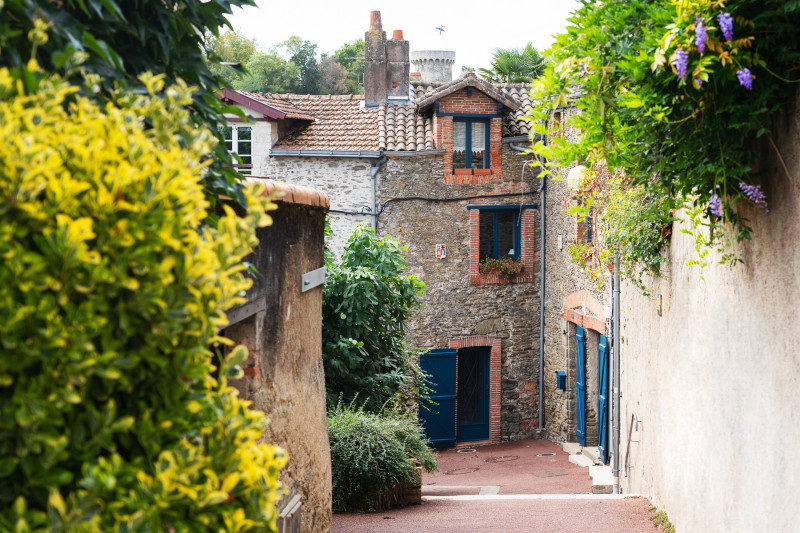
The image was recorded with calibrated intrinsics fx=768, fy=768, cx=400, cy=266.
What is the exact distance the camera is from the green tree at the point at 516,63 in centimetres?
1995

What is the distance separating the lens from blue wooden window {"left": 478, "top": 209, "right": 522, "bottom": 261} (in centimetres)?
1739

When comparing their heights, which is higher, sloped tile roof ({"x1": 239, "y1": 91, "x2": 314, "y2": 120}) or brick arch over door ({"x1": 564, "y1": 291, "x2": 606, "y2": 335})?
sloped tile roof ({"x1": 239, "y1": 91, "x2": 314, "y2": 120})

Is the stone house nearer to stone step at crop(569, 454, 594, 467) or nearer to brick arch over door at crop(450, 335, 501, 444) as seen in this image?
brick arch over door at crop(450, 335, 501, 444)

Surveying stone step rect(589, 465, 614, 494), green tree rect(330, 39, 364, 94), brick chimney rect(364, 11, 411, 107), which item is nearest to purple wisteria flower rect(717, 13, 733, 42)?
stone step rect(589, 465, 614, 494)

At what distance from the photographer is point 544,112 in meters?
4.75

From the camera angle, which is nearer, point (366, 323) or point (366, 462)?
point (366, 462)

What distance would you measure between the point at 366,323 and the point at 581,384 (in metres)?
7.01

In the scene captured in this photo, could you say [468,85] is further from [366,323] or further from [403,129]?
[366,323]

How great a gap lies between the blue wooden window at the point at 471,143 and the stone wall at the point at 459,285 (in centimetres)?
45

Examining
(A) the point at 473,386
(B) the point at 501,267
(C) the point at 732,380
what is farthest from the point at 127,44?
(A) the point at 473,386

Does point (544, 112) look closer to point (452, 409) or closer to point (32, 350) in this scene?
point (32, 350)

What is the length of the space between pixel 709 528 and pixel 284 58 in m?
30.5

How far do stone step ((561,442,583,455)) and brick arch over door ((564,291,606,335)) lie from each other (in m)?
2.51

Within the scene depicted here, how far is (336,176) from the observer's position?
16.6 m
